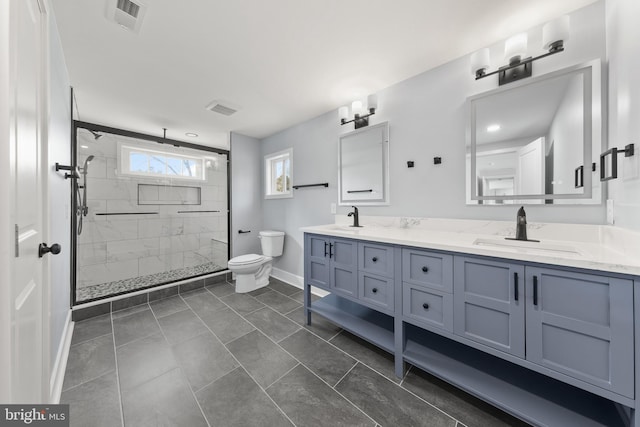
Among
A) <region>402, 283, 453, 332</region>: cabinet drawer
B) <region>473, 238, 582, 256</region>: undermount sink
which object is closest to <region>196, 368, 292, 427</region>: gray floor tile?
<region>402, 283, 453, 332</region>: cabinet drawer

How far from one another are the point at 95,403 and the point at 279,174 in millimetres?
2877

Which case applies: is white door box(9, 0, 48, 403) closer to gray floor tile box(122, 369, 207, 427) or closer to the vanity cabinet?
gray floor tile box(122, 369, 207, 427)

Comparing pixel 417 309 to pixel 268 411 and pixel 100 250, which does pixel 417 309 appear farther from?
pixel 100 250

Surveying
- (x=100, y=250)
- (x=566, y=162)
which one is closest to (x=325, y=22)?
(x=566, y=162)

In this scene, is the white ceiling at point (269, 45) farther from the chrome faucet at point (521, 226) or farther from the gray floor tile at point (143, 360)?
the gray floor tile at point (143, 360)

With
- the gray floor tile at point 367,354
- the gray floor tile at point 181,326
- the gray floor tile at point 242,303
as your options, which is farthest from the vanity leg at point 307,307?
the gray floor tile at point 181,326

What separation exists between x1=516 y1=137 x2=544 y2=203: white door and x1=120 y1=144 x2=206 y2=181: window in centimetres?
384

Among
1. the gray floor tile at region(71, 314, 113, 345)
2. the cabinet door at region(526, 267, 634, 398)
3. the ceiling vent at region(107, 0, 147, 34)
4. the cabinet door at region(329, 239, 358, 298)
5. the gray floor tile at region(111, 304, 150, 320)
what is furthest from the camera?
the gray floor tile at region(111, 304, 150, 320)

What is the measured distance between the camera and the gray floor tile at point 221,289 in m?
2.88

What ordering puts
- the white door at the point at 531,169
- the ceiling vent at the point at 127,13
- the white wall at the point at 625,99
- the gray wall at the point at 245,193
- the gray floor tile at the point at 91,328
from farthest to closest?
the gray wall at the point at 245,193, the gray floor tile at the point at 91,328, the white door at the point at 531,169, the ceiling vent at the point at 127,13, the white wall at the point at 625,99

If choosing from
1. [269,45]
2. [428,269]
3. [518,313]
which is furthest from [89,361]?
[518,313]

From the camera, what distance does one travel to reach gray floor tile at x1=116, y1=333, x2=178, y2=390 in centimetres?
148

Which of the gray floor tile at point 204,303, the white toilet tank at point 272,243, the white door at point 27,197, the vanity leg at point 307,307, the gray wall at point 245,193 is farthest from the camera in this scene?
the gray wall at point 245,193

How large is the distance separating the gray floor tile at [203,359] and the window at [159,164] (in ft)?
8.26
